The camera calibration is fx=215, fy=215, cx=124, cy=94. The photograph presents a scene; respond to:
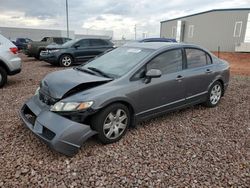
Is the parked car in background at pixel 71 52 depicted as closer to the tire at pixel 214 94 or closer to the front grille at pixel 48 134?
the tire at pixel 214 94

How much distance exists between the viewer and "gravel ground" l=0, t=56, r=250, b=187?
2520 millimetres

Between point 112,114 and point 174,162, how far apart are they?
1.09 metres

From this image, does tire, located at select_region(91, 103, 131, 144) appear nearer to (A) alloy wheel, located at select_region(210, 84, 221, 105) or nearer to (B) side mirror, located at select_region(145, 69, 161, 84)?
(B) side mirror, located at select_region(145, 69, 161, 84)

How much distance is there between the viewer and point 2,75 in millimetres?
6309

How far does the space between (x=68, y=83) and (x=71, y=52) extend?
8.26m

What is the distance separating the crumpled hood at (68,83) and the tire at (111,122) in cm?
45

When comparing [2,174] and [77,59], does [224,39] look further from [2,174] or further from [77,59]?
[2,174]

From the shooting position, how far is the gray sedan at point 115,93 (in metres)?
2.88

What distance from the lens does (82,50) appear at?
11.3m

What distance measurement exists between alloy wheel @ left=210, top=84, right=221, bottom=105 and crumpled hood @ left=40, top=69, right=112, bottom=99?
2.73 meters

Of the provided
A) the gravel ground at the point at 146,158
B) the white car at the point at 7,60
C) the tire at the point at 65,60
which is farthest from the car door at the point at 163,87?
the tire at the point at 65,60

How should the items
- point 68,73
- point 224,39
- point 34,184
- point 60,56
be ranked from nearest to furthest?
point 34,184 → point 68,73 → point 60,56 → point 224,39

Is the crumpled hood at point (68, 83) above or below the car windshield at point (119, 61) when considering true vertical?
below

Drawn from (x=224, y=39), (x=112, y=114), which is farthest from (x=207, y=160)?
(x=224, y=39)
